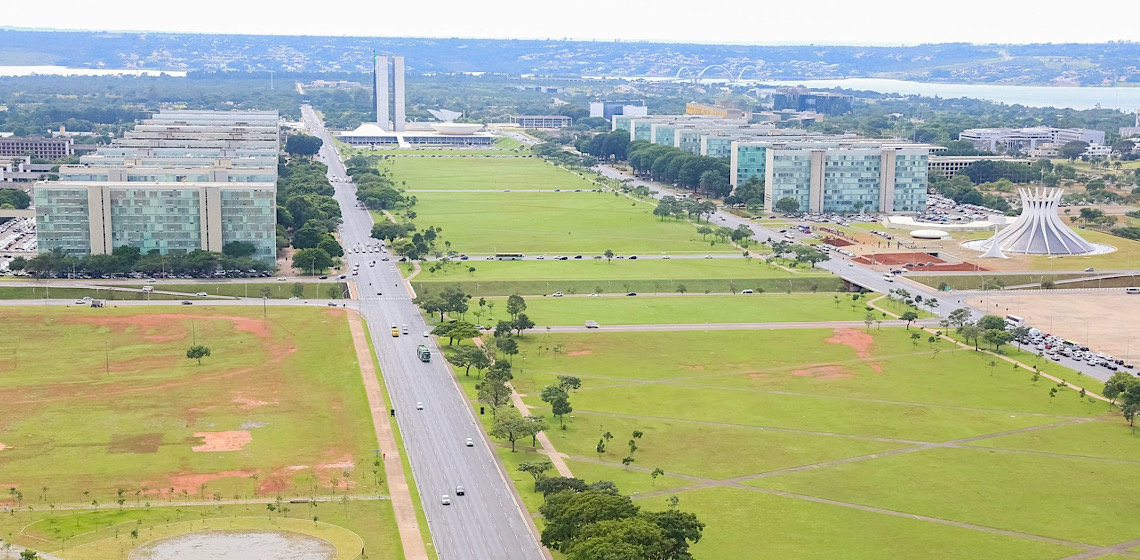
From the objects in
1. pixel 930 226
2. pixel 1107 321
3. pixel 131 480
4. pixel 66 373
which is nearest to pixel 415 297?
pixel 66 373

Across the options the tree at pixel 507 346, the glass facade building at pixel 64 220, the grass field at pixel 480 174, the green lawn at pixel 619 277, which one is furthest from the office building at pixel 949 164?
the glass facade building at pixel 64 220

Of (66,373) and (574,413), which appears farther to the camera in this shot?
(66,373)

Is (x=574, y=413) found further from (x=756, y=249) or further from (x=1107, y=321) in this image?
(x=756, y=249)

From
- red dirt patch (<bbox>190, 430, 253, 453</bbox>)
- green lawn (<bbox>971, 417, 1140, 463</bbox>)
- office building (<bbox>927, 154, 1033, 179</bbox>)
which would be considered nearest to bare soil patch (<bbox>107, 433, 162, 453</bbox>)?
red dirt patch (<bbox>190, 430, 253, 453</bbox>)

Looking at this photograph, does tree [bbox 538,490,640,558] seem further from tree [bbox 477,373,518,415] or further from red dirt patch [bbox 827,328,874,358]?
red dirt patch [bbox 827,328,874,358]

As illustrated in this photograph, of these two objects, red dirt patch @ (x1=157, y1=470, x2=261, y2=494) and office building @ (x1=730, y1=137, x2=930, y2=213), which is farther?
office building @ (x1=730, y1=137, x2=930, y2=213)

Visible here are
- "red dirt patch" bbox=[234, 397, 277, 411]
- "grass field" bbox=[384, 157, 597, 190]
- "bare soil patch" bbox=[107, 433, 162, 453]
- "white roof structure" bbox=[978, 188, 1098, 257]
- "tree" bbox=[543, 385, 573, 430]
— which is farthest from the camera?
"grass field" bbox=[384, 157, 597, 190]

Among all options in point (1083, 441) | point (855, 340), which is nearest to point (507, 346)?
point (855, 340)
